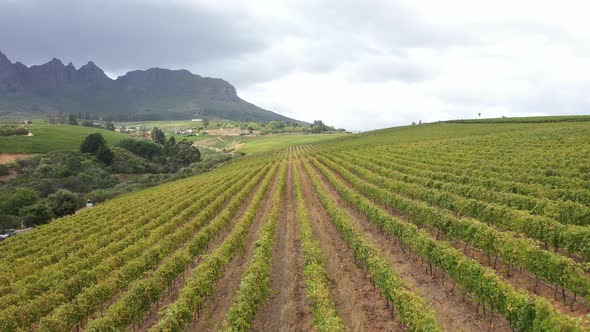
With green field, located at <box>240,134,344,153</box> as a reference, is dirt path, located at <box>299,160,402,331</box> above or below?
below

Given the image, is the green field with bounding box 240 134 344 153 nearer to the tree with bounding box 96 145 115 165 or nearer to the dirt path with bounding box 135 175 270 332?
the tree with bounding box 96 145 115 165

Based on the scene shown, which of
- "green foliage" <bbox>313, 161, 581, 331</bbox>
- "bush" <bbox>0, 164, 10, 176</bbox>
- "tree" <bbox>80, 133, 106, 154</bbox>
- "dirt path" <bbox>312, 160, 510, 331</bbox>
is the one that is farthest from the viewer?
"tree" <bbox>80, 133, 106, 154</bbox>

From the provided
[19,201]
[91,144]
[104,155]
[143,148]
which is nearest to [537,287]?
[19,201]

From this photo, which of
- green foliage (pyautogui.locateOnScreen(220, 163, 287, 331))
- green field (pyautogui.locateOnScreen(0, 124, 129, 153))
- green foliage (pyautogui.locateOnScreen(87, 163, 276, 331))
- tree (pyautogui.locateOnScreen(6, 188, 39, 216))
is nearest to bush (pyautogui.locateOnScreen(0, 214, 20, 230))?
tree (pyautogui.locateOnScreen(6, 188, 39, 216))

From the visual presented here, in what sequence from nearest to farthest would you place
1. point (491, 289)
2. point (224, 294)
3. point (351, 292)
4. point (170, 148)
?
1. point (491, 289)
2. point (351, 292)
3. point (224, 294)
4. point (170, 148)

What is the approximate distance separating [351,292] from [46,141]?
126344mm

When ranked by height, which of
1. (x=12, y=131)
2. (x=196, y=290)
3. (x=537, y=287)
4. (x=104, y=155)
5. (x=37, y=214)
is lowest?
(x=37, y=214)

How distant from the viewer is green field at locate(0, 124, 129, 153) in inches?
3888

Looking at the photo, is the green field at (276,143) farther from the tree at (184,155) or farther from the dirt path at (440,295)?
the dirt path at (440,295)

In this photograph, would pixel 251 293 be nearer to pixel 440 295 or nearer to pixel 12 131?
pixel 440 295

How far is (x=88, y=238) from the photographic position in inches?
1043

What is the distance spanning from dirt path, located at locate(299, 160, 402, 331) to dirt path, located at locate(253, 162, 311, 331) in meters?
1.49

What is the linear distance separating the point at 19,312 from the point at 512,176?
32.5 metres

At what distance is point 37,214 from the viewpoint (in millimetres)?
50406
